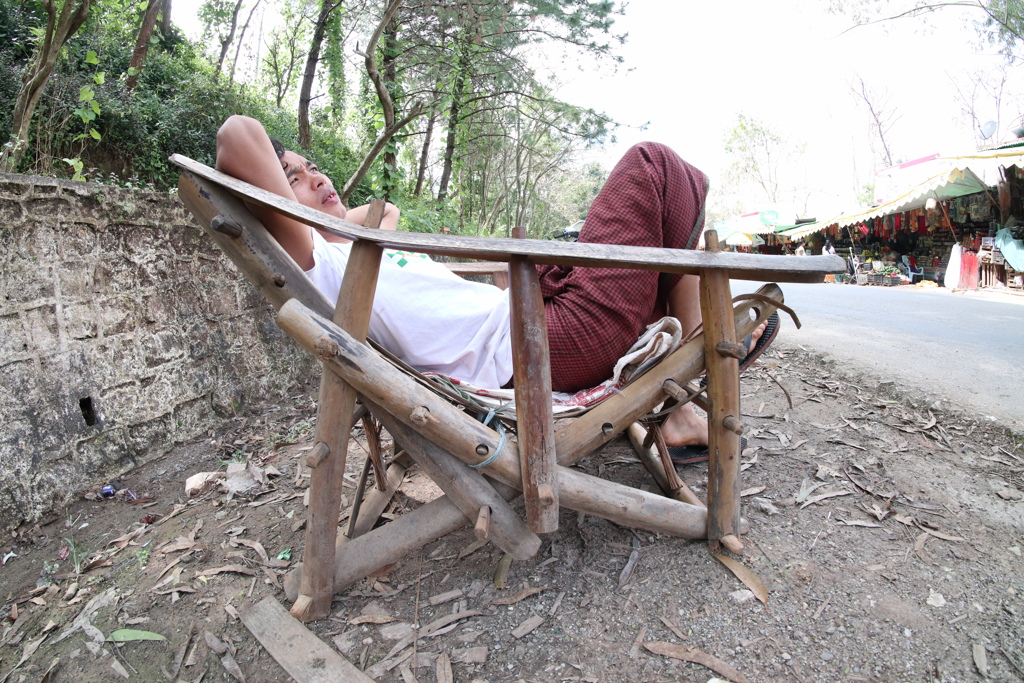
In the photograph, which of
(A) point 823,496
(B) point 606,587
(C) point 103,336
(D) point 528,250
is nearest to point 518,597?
(B) point 606,587

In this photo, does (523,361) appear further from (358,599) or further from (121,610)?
(121,610)

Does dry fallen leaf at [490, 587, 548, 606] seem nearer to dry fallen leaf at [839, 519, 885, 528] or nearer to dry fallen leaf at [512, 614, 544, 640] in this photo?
dry fallen leaf at [512, 614, 544, 640]

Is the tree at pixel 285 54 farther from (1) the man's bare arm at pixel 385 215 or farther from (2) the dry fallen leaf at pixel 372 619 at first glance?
(2) the dry fallen leaf at pixel 372 619

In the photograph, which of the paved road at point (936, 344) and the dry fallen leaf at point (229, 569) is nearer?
the dry fallen leaf at point (229, 569)

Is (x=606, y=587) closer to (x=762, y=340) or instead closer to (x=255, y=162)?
(x=762, y=340)

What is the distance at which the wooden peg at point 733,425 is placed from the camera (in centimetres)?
175

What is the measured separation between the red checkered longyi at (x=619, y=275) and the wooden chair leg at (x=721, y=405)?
31 cm

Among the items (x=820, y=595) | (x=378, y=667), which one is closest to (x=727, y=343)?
(x=820, y=595)

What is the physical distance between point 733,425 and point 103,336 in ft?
9.45

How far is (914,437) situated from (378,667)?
2.76 meters

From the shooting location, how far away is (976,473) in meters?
2.38

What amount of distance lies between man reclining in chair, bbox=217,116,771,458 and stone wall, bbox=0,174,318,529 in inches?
52.3

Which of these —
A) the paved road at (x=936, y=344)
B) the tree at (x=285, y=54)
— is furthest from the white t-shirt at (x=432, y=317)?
the tree at (x=285, y=54)

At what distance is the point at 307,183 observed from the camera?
7.63 feet
